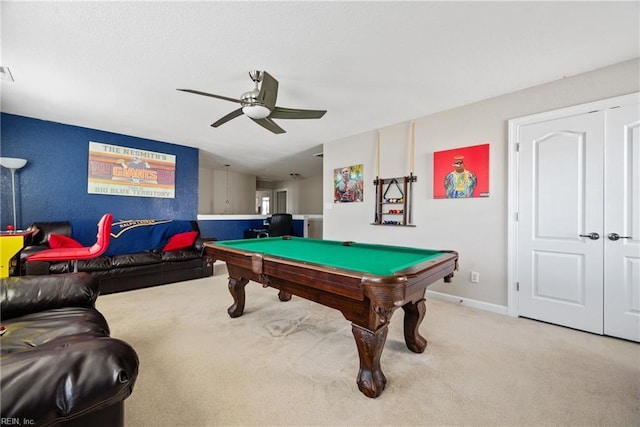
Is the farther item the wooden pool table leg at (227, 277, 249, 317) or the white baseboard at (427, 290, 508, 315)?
the white baseboard at (427, 290, 508, 315)

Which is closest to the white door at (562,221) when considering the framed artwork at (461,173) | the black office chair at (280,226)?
the framed artwork at (461,173)

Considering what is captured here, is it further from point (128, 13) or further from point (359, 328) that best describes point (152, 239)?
point (359, 328)

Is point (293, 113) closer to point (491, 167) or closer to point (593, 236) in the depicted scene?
point (491, 167)

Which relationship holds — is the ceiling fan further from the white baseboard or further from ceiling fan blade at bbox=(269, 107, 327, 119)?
the white baseboard

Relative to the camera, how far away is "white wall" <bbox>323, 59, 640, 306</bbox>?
242cm

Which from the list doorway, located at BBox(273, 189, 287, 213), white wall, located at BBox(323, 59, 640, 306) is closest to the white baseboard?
white wall, located at BBox(323, 59, 640, 306)

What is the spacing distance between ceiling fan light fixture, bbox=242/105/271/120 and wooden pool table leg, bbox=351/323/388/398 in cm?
193

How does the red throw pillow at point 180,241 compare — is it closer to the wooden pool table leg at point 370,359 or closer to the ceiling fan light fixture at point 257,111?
the ceiling fan light fixture at point 257,111

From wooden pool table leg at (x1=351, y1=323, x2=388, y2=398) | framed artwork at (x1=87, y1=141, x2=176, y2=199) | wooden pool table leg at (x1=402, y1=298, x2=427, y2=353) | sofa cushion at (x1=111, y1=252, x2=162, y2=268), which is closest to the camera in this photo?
wooden pool table leg at (x1=351, y1=323, x2=388, y2=398)

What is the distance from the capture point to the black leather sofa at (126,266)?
3.04m

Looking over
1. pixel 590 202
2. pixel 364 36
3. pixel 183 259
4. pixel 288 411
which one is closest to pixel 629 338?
pixel 590 202

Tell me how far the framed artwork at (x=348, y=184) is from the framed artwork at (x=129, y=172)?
3.04 meters

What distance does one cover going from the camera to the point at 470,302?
2.99 metres

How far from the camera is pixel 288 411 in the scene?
4.50 feet
